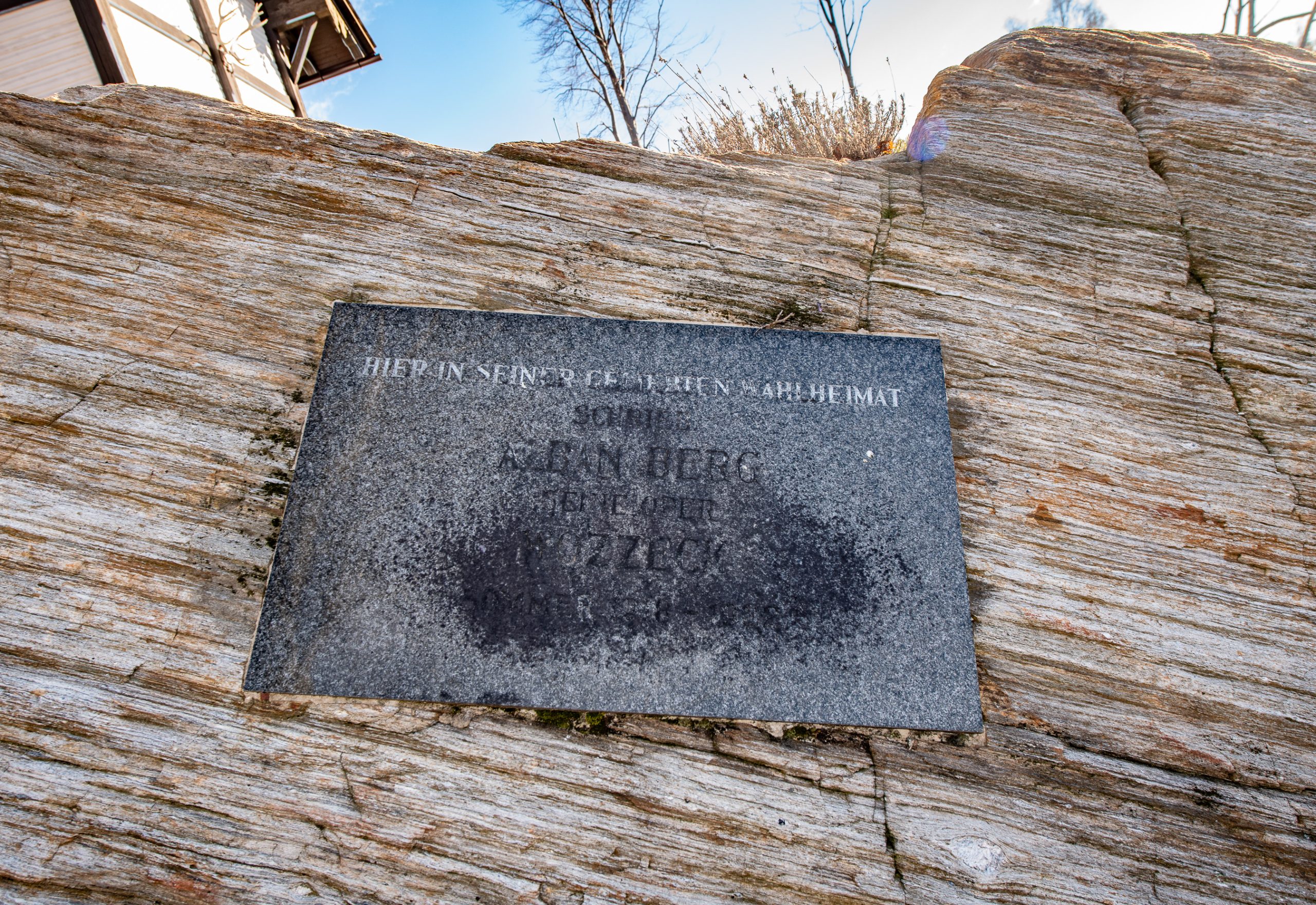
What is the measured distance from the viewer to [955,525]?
2.34m

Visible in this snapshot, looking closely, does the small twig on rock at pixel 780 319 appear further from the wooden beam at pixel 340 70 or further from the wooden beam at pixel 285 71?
the wooden beam at pixel 340 70

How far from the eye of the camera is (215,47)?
277 inches

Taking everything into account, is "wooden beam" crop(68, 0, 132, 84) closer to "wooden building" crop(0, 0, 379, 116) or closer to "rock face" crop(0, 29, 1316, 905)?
"wooden building" crop(0, 0, 379, 116)

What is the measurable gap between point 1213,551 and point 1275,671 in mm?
471

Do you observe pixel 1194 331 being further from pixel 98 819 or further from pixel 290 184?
pixel 98 819

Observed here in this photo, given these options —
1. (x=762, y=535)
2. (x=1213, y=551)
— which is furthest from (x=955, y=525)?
(x=1213, y=551)

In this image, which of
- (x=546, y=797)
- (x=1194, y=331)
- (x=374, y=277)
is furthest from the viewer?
(x=1194, y=331)

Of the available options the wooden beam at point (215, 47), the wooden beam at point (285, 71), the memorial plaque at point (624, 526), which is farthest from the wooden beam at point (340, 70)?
the memorial plaque at point (624, 526)

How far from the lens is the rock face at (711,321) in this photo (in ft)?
6.58

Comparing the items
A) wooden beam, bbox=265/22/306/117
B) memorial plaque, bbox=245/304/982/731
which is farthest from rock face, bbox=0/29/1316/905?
wooden beam, bbox=265/22/306/117

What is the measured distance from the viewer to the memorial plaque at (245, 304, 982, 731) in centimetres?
→ 210

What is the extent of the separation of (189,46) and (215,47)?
1.77ft

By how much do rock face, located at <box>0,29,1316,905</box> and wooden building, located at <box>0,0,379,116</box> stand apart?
3.55 metres

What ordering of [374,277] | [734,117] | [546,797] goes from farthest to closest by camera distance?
[734,117] → [374,277] → [546,797]
